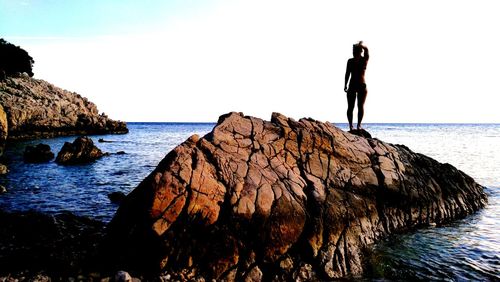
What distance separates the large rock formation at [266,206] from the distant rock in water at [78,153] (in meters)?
21.6

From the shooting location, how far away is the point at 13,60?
206ft

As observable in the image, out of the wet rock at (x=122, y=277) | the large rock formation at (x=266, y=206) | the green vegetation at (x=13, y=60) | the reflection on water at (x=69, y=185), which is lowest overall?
the reflection on water at (x=69, y=185)

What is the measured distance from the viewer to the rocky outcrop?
4630 cm

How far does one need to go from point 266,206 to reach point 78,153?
79.3ft

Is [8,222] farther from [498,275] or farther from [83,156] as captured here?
[83,156]

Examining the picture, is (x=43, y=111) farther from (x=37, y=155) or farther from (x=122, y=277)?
(x=122, y=277)

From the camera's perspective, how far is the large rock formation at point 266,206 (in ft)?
18.4

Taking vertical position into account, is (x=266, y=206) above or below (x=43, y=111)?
below

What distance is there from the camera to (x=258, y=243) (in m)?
5.92

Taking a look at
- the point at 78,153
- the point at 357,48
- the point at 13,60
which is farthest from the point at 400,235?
the point at 13,60

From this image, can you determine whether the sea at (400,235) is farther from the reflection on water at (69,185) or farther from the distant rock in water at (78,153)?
the distant rock in water at (78,153)

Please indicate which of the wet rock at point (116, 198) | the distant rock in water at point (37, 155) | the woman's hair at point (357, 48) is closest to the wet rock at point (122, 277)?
the wet rock at point (116, 198)

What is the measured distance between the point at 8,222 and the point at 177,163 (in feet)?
19.6

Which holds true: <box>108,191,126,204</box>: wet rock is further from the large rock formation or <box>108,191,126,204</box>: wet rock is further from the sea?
the large rock formation
